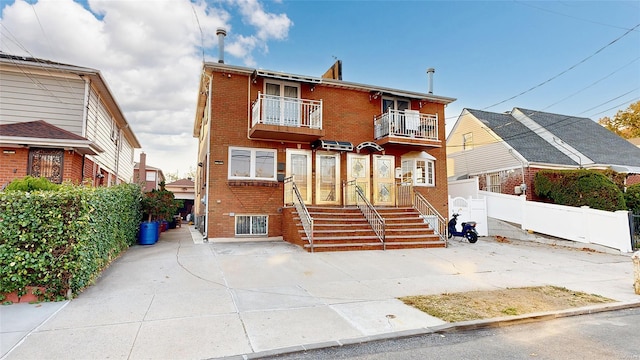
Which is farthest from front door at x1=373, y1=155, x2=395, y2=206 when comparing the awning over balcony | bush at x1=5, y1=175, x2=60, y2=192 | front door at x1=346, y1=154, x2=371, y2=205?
bush at x1=5, y1=175, x2=60, y2=192

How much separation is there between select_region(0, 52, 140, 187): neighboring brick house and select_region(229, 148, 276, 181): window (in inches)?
178

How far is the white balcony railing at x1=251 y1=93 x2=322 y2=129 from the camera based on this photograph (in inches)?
493

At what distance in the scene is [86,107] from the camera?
11.8 metres

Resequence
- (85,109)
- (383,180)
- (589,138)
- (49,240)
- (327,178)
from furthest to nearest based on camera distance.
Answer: (589,138)
(383,180)
(327,178)
(85,109)
(49,240)

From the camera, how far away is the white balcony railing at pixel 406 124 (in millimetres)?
14543

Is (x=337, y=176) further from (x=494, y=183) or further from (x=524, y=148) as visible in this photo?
(x=524, y=148)

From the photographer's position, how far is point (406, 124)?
14875mm

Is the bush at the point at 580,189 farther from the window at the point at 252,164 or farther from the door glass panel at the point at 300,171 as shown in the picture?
the window at the point at 252,164

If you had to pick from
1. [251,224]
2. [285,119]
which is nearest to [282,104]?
[285,119]

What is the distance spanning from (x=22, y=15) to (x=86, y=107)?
3130 millimetres

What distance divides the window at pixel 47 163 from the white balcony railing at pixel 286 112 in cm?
627

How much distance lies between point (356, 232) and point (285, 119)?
5.24 meters

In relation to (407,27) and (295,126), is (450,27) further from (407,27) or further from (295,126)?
(295,126)

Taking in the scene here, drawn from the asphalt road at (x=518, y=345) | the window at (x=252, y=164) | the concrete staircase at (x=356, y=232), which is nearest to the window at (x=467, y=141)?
the concrete staircase at (x=356, y=232)
